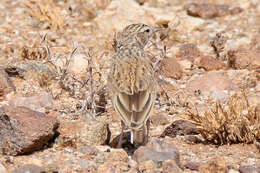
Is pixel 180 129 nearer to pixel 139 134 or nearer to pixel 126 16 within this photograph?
Result: pixel 139 134

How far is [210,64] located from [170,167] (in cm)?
404

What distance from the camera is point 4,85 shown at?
7082 millimetres

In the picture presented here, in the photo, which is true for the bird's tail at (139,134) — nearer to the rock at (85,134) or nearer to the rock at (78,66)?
the rock at (85,134)

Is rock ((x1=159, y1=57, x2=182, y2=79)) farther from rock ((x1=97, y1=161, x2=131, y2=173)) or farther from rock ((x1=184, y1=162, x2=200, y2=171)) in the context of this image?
rock ((x1=97, y1=161, x2=131, y2=173))

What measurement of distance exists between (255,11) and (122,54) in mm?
5727

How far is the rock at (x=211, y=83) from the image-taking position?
780 centimetres

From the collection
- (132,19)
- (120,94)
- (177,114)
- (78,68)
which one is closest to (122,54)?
(120,94)

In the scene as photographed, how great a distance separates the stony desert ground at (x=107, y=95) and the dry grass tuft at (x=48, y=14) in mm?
19

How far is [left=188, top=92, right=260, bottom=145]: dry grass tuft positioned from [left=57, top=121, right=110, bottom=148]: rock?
1.06 m

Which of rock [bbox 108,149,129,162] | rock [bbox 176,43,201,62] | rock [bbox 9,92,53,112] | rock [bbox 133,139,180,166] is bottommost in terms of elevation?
rock [bbox 108,149,129,162]

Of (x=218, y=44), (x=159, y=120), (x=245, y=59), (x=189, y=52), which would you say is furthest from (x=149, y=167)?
(x=218, y=44)

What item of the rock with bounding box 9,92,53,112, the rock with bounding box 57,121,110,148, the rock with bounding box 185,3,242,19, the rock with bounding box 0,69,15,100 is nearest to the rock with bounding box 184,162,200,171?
the rock with bounding box 57,121,110,148

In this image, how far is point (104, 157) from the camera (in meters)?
5.35

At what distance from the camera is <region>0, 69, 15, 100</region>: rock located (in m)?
7.04
